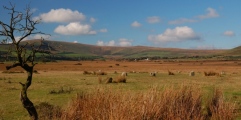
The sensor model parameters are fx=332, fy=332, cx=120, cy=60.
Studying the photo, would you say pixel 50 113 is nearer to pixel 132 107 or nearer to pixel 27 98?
pixel 27 98

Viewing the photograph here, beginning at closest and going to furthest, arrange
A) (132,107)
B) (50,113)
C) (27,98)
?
(132,107) → (27,98) → (50,113)

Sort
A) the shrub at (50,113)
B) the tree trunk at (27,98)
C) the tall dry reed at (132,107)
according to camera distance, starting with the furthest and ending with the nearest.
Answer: the shrub at (50,113), the tree trunk at (27,98), the tall dry reed at (132,107)

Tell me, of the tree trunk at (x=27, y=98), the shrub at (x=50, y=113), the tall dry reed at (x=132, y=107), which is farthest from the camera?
the shrub at (x=50, y=113)

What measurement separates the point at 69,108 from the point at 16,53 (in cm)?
222


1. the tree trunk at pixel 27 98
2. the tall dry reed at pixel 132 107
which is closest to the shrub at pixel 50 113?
the tall dry reed at pixel 132 107

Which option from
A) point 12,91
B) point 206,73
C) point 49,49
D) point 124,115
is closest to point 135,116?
point 124,115

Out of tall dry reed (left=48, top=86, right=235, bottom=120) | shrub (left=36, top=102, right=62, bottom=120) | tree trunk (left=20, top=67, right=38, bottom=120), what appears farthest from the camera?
shrub (left=36, top=102, right=62, bottom=120)

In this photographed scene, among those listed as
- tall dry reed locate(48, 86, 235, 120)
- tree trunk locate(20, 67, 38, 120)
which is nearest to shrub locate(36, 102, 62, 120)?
tall dry reed locate(48, 86, 235, 120)

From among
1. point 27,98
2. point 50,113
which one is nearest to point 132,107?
point 27,98

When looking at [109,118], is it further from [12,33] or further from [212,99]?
[212,99]

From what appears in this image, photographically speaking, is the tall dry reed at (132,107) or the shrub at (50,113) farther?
the shrub at (50,113)

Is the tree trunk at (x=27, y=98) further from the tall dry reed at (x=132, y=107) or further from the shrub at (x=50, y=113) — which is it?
the tall dry reed at (x=132, y=107)

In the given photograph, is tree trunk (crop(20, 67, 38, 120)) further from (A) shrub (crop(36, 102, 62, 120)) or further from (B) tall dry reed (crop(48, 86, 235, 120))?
(B) tall dry reed (crop(48, 86, 235, 120))

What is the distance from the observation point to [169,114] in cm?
980
